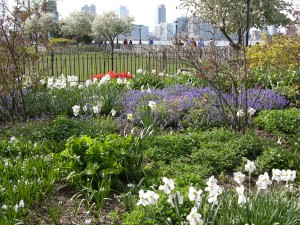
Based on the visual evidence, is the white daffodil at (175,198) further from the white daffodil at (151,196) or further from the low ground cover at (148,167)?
the white daffodil at (151,196)

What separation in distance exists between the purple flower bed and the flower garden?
0.08ft

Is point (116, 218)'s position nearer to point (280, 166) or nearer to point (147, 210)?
point (147, 210)

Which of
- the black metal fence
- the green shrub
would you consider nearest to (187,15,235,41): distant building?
the black metal fence

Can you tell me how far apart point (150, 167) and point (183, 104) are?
110 inches

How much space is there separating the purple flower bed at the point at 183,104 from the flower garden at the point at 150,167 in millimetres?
24

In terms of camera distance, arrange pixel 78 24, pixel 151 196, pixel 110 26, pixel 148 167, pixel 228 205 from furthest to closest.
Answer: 1. pixel 78 24
2. pixel 110 26
3. pixel 148 167
4. pixel 228 205
5. pixel 151 196

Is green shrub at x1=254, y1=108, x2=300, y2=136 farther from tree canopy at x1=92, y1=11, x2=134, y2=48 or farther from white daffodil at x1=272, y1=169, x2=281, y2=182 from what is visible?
tree canopy at x1=92, y1=11, x2=134, y2=48

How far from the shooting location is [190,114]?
6691 mm

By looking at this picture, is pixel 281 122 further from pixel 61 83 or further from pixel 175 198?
pixel 61 83

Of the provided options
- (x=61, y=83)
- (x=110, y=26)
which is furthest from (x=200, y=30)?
(x=110, y=26)

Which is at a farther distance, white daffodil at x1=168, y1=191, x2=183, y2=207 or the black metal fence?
the black metal fence

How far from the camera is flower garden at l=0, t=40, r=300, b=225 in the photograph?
9.90 feet

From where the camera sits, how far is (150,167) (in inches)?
183

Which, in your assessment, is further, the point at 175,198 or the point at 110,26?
the point at 110,26
